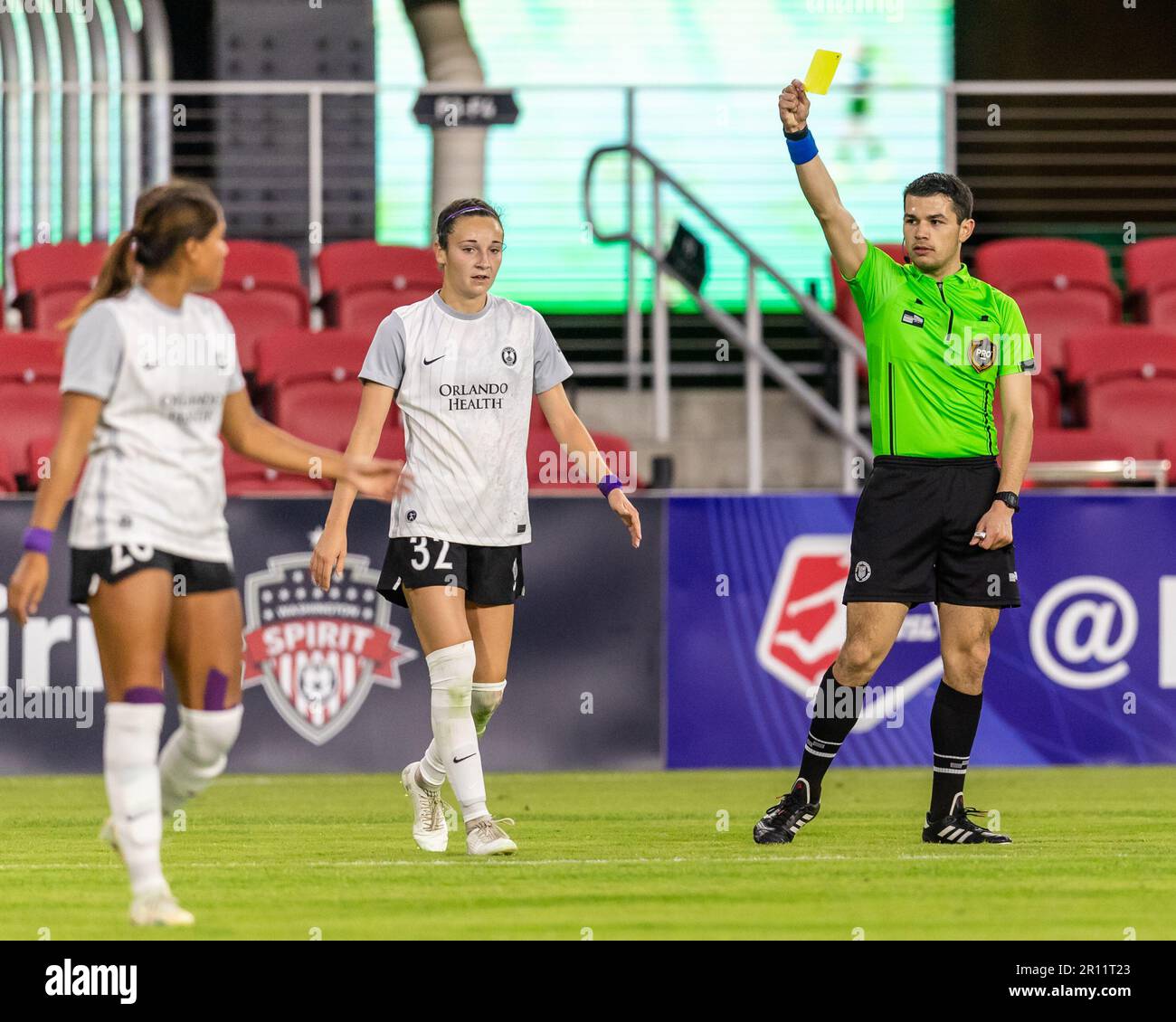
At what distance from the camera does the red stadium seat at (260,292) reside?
12.7 m

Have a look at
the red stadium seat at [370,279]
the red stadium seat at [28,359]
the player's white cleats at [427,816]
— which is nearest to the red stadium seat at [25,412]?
the red stadium seat at [28,359]

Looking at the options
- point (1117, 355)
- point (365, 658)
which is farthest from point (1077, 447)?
point (365, 658)

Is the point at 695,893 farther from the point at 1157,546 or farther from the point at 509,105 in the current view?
the point at 509,105

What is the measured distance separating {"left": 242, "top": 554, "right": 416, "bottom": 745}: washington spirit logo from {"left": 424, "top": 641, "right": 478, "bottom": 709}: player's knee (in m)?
3.32

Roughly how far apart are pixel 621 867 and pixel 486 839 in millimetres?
444

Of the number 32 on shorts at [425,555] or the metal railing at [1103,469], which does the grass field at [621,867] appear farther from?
the metal railing at [1103,469]

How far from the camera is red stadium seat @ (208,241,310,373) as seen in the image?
41.6 feet

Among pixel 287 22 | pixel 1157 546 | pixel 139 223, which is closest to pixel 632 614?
pixel 1157 546

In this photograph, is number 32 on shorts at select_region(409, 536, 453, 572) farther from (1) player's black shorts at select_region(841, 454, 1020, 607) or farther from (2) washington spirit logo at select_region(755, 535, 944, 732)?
(2) washington spirit logo at select_region(755, 535, 944, 732)

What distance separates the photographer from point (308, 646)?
10.0 m

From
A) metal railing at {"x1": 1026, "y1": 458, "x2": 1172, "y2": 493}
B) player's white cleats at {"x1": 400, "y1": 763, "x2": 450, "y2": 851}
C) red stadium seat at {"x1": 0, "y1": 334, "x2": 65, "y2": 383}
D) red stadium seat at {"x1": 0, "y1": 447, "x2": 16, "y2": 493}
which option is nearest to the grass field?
player's white cleats at {"x1": 400, "y1": 763, "x2": 450, "y2": 851}

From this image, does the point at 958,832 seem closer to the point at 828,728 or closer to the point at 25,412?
the point at 828,728

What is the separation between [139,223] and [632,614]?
5235 millimetres
